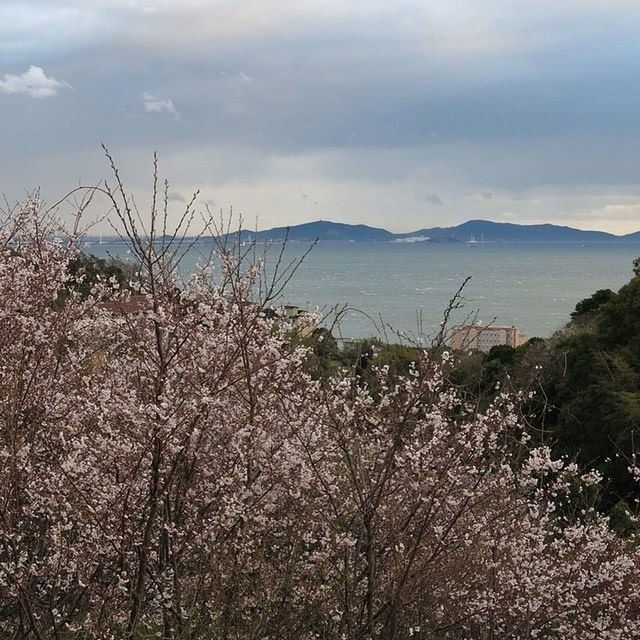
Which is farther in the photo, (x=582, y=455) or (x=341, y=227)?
(x=341, y=227)

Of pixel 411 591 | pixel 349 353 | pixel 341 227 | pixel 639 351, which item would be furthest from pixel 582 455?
pixel 341 227

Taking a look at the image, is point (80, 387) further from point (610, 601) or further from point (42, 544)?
point (610, 601)

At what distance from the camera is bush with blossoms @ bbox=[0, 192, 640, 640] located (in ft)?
12.6

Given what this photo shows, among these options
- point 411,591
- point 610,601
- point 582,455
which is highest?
point 411,591

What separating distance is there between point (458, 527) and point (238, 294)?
1940 millimetres

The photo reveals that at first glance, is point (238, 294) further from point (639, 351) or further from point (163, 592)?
point (639, 351)

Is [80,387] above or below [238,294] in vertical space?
below

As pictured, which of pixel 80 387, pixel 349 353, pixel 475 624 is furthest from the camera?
pixel 349 353

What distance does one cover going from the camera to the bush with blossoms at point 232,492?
12.6 ft

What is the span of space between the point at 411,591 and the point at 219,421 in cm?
149

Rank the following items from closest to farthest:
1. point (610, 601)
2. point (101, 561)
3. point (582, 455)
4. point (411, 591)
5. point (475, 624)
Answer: point (101, 561) < point (411, 591) < point (475, 624) < point (610, 601) < point (582, 455)

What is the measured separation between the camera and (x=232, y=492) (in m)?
4.14

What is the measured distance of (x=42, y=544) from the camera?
4363 millimetres

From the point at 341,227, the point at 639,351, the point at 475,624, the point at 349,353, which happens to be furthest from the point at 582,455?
the point at 341,227
